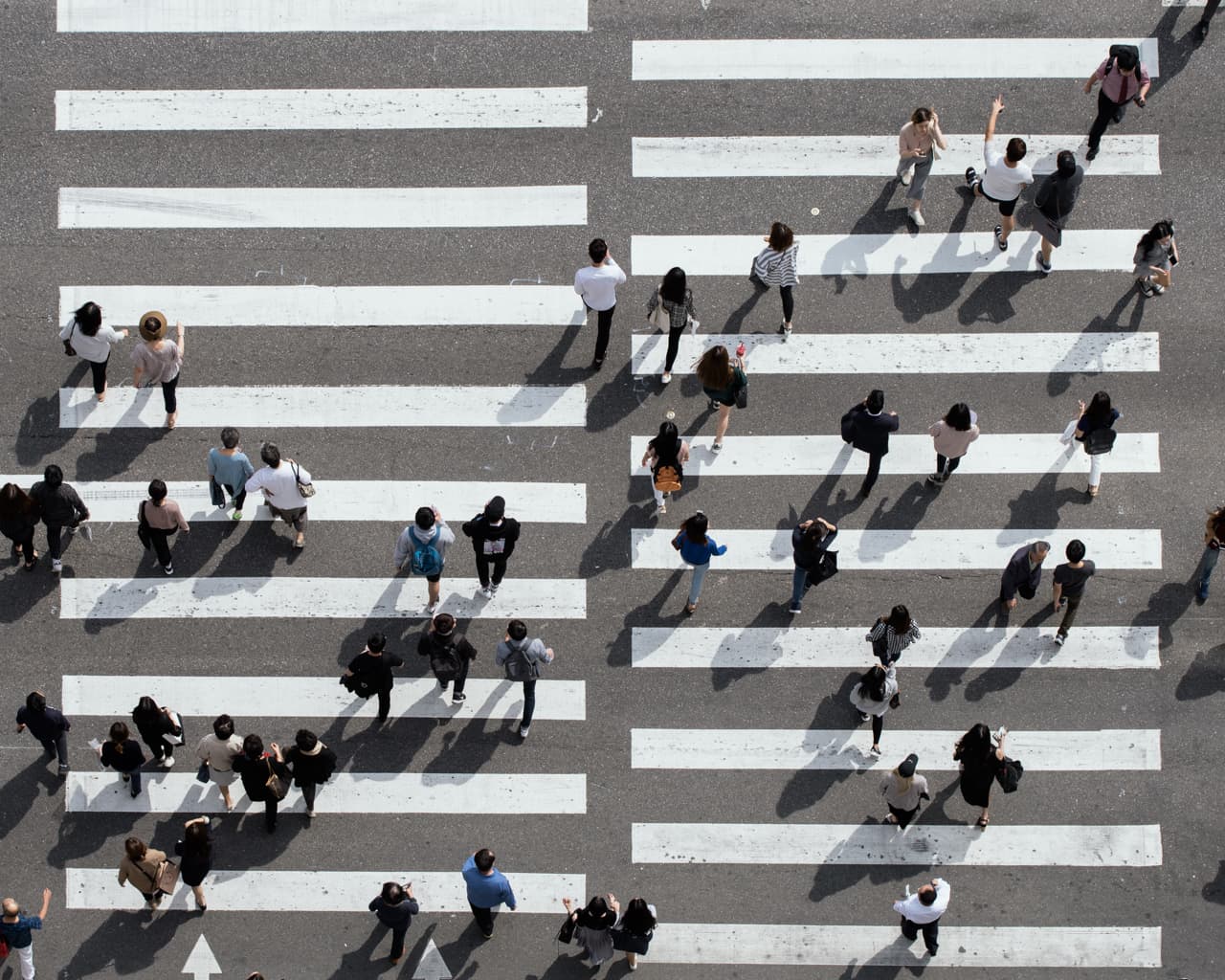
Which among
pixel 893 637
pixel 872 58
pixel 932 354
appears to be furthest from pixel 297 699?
pixel 872 58

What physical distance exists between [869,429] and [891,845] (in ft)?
14.6

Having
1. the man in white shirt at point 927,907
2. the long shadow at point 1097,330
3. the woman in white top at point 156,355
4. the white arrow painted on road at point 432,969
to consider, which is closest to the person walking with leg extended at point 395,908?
the white arrow painted on road at point 432,969

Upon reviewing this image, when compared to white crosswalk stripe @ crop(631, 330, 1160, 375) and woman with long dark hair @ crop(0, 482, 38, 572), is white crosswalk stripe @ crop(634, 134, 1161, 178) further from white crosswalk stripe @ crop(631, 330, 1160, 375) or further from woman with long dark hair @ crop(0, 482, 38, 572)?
woman with long dark hair @ crop(0, 482, 38, 572)

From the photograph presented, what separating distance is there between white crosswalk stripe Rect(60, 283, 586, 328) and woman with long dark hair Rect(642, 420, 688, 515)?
2.36 m

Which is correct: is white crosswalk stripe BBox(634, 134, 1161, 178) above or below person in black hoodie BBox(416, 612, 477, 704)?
above

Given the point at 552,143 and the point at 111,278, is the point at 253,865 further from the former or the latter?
the point at 552,143

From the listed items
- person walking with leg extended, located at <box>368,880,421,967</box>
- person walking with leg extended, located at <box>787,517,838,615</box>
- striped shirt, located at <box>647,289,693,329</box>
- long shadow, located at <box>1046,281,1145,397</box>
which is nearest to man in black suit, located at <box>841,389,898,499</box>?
person walking with leg extended, located at <box>787,517,838,615</box>

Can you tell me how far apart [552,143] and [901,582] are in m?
6.61

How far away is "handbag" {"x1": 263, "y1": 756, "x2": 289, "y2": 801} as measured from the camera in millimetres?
17975

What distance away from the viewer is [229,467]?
1884 cm

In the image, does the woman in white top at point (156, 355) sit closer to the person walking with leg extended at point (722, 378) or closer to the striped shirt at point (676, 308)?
the striped shirt at point (676, 308)

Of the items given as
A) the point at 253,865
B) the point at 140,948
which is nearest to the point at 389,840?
the point at 253,865

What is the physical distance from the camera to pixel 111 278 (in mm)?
20578

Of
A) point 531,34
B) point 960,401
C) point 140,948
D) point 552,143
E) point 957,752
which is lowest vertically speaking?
point 140,948
